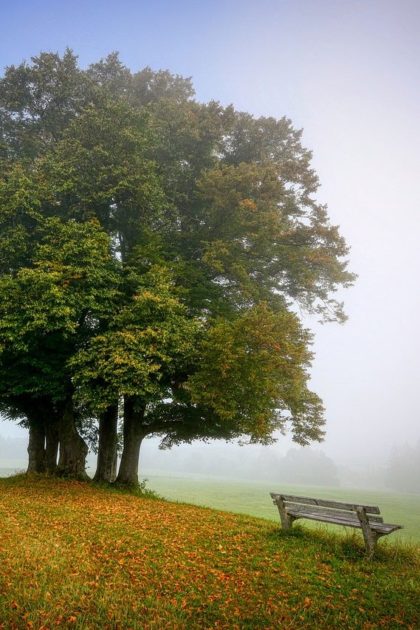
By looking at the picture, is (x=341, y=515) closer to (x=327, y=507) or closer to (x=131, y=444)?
(x=327, y=507)

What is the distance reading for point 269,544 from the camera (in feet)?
31.7

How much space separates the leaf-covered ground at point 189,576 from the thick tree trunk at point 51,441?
9.04 metres

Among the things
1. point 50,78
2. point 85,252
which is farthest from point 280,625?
point 50,78

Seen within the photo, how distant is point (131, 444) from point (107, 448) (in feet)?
4.72

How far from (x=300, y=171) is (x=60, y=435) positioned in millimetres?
19805

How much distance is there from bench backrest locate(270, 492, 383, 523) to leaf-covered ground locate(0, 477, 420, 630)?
28.2 inches

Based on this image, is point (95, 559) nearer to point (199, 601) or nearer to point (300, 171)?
point (199, 601)

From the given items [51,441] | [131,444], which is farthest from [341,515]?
[51,441]

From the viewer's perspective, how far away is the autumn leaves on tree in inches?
604

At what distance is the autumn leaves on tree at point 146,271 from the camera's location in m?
15.3

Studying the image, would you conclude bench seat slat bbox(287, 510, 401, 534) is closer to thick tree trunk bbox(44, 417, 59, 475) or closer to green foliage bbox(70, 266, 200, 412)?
green foliage bbox(70, 266, 200, 412)

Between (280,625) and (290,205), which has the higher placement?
(290,205)

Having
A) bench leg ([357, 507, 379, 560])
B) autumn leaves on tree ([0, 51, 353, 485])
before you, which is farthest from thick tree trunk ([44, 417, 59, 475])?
bench leg ([357, 507, 379, 560])

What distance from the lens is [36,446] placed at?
831 inches
